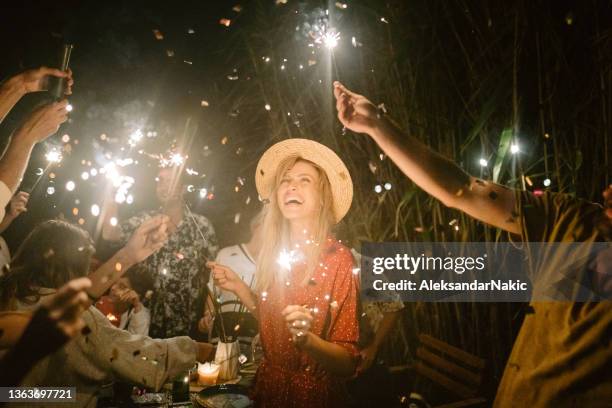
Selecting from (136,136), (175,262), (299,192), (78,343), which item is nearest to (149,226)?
(78,343)

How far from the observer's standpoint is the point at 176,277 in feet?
16.9

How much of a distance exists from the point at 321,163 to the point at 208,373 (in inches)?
74.7

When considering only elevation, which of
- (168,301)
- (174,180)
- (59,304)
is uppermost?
(174,180)

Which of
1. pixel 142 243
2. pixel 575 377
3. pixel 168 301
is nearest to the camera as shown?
pixel 575 377

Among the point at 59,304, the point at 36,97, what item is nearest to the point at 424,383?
the point at 59,304

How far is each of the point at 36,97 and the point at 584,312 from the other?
6.09 m

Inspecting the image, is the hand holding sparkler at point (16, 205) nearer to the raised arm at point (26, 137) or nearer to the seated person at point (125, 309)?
the seated person at point (125, 309)

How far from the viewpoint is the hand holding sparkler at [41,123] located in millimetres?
2582

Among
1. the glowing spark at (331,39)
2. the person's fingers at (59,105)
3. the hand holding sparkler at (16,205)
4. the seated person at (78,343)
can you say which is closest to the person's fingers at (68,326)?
the seated person at (78,343)

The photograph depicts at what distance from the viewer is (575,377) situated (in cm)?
175

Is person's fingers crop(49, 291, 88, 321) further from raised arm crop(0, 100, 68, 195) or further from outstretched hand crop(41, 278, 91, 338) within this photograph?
raised arm crop(0, 100, 68, 195)

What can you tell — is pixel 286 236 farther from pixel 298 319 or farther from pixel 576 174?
pixel 576 174

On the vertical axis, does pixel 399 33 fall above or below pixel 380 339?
above

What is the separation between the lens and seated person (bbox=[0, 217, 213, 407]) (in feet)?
7.20
